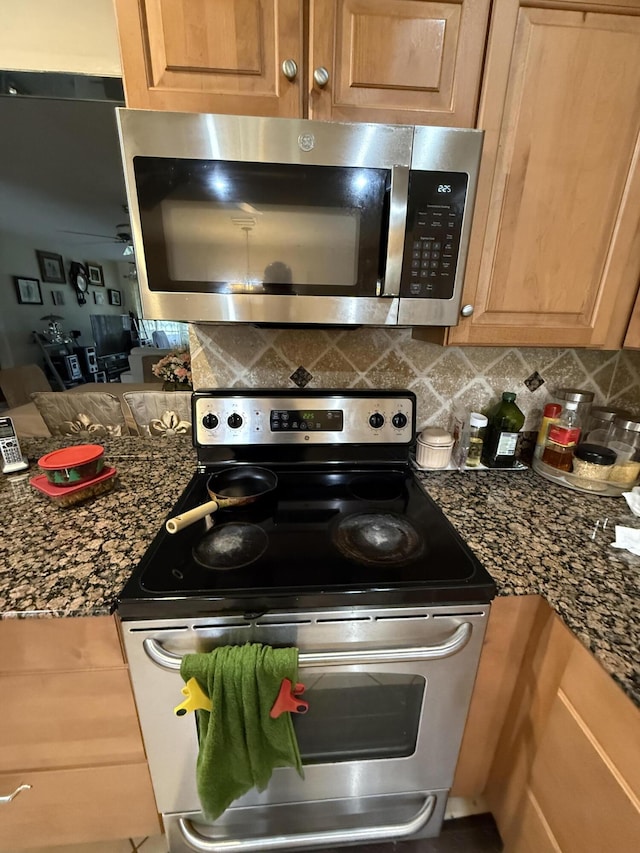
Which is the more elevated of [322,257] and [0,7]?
[0,7]

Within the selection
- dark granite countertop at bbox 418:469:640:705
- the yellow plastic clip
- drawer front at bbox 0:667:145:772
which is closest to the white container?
dark granite countertop at bbox 418:469:640:705

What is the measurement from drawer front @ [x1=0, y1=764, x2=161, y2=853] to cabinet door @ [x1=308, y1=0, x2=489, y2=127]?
1.53 m

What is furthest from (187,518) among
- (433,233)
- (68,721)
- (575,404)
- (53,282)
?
(53,282)

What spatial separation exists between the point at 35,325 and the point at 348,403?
150 centimetres

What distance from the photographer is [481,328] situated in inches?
36.6

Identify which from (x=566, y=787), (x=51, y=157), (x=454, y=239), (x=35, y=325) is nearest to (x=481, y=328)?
(x=454, y=239)

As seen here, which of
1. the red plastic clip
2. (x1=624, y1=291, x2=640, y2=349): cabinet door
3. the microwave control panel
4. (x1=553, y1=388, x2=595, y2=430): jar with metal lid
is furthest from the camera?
(x1=553, y1=388, x2=595, y2=430): jar with metal lid

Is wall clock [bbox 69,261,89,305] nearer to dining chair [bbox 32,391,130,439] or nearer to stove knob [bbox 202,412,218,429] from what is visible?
dining chair [bbox 32,391,130,439]

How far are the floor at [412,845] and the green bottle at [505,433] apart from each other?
1046mm

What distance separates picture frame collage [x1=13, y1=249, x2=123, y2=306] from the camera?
1.54m

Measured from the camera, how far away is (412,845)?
1001 millimetres

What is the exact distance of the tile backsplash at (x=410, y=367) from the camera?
1.20m

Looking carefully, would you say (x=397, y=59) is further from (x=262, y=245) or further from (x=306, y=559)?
(x=306, y=559)

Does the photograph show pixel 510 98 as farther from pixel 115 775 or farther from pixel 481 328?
pixel 115 775
